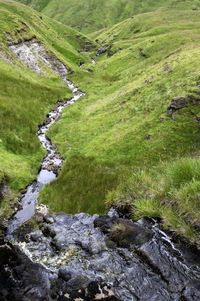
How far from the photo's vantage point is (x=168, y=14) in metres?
171

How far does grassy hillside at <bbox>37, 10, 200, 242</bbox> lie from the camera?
903cm

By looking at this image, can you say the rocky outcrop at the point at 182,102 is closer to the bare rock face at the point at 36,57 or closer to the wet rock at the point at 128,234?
the wet rock at the point at 128,234

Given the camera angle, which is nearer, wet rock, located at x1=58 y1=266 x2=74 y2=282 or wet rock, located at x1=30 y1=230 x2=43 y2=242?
wet rock, located at x1=58 y1=266 x2=74 y2=282

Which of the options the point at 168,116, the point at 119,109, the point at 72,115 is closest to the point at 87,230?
the point at 168,116

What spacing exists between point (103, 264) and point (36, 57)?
76578 mm

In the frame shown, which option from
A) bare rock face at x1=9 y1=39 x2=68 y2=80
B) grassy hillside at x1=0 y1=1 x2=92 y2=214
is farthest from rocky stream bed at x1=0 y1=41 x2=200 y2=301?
bare rock face at x1=9 y1=39 x2=68 y2=80

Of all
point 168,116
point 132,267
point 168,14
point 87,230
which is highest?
point 132,267

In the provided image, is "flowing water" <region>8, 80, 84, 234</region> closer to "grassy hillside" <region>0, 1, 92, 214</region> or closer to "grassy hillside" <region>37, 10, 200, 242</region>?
"grassy hillside" <region>0, 1, 92, 214</region>

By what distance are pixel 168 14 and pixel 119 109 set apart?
17579 cm

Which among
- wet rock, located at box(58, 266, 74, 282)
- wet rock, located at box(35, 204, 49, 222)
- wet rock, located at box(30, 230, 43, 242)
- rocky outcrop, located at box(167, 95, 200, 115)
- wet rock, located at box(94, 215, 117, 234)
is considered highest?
wet rock, located at box(58, 266, 74, 282)

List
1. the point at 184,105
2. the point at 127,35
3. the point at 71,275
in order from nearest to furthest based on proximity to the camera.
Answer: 1. the point at 71,275
2. the point at 184,105
3. the point at 127,35

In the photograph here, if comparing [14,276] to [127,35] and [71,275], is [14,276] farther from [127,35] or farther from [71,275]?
[127,35]

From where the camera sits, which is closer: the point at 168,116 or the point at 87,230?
the point at 87,230

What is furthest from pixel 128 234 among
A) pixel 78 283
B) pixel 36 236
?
pixel 36 236
